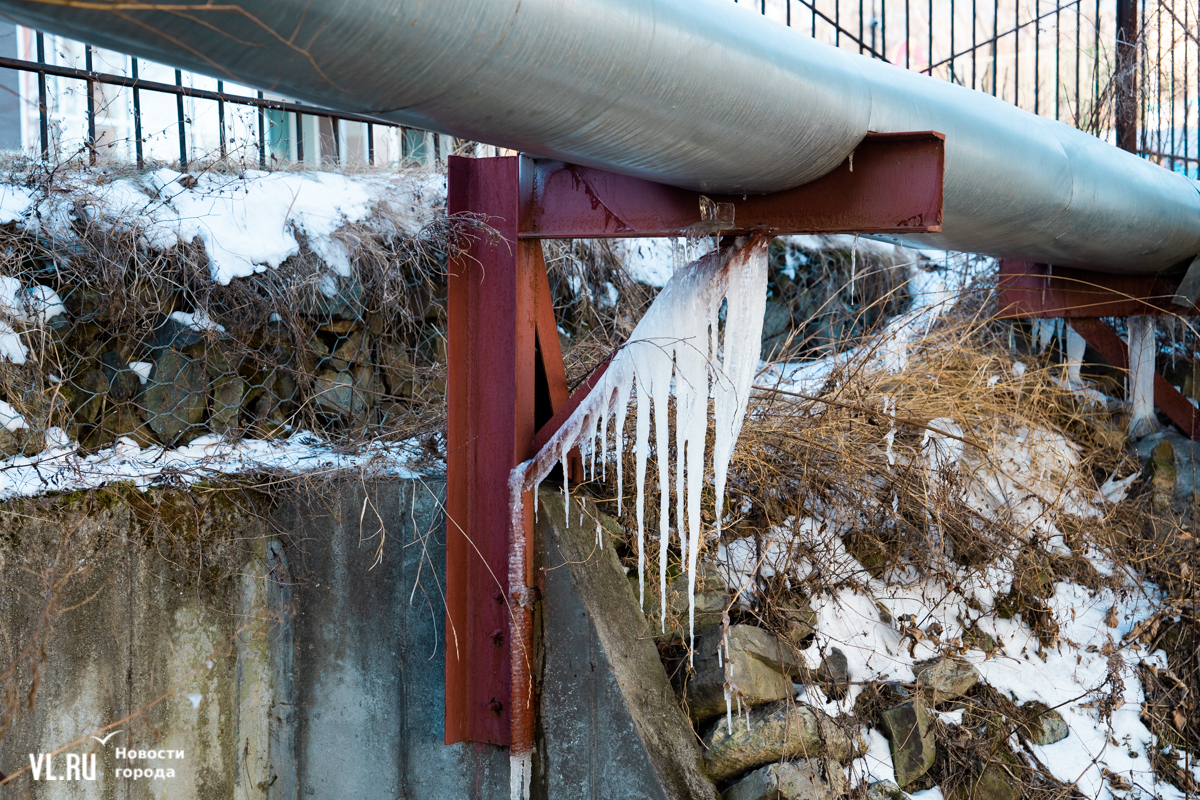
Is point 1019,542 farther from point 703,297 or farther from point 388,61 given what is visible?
point 388,61

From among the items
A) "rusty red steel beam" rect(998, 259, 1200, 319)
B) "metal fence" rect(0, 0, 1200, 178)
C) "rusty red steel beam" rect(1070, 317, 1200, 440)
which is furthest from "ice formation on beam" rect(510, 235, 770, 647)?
"rusty red steel beam" rect(1070, 317, 1200, 440)

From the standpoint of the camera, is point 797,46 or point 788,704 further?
point 788,704

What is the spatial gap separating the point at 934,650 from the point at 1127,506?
1.74 meters

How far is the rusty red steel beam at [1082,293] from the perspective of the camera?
4.58 meters

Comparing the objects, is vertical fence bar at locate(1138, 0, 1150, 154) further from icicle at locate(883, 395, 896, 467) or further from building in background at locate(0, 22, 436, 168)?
building in background at locate(0, 22, 436, 168)

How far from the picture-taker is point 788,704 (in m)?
3.09

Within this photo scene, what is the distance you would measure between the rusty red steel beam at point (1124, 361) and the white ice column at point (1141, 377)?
4 cm

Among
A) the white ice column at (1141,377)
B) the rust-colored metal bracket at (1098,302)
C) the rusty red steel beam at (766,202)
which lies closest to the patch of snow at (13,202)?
the rusty red steel beam at (766,202)

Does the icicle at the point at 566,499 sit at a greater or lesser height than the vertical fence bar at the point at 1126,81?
lesser

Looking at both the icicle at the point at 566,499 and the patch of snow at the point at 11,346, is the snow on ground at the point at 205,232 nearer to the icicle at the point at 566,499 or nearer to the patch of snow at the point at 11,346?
the patch of snow at the point at 11,346

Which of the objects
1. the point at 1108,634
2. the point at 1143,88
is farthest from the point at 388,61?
the point at 1143,88

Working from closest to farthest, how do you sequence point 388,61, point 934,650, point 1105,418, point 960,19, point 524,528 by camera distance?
point 388,61 → point 524,528 → point 934,650 → point 1105,418 → point 960,19

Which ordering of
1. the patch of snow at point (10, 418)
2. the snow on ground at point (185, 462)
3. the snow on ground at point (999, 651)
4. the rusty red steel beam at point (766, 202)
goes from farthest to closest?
the snow on ground at point (999, 651)
the patch of snow at point (10, 418)
the snow on ground at point (185, 462)
the rusty red steel beam at point (766, 202)

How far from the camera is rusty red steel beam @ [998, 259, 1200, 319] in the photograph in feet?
15.0
